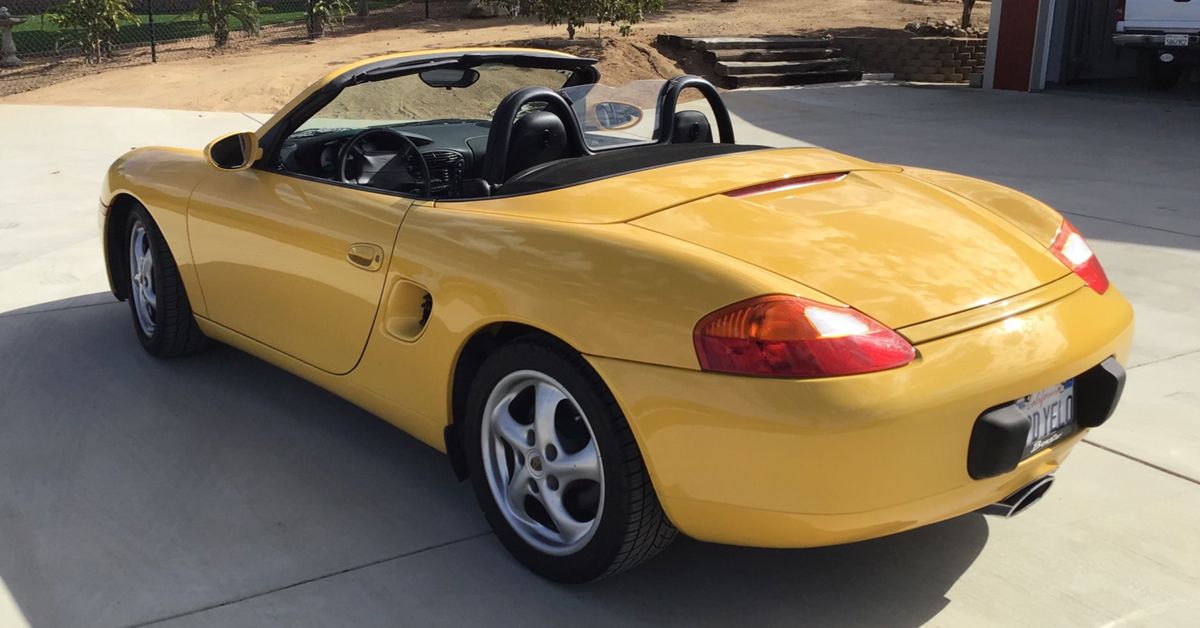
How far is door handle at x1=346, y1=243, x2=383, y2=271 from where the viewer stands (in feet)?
10.7

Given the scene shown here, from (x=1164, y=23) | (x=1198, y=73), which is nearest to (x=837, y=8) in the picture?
(x=1198, y=73)

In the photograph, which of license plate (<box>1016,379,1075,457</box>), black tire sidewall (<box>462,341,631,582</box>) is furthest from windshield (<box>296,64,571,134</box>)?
license plate (<box>1016,379,1075,457</box>)

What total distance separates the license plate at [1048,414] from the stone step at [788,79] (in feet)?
44.1

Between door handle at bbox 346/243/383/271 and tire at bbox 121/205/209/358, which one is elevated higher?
door handle at bbox 346/243/383/271

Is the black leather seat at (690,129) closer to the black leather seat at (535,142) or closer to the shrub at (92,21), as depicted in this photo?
the black leather seat at (535,142)

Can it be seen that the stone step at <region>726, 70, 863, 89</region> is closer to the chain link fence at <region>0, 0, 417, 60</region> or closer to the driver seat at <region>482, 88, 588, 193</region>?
the chain link fence at <region>0, 0, 417, 60</region>

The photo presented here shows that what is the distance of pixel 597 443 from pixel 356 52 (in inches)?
611

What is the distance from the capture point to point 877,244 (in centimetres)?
282

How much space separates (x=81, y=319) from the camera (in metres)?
5.38

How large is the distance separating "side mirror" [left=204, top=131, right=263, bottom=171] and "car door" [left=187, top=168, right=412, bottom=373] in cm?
4

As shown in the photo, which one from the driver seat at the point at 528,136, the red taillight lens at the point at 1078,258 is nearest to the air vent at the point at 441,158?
the driver seat at the point at 528,136

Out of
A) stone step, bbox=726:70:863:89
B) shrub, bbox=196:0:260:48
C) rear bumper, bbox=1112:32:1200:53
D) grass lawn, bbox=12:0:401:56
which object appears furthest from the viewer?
grass lawn, bbox=12:0:401:56

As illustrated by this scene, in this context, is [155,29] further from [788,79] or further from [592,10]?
[788,79]

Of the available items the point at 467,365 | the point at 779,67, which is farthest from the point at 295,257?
the point at 779,67
